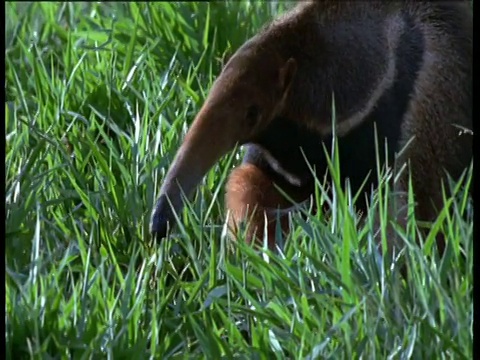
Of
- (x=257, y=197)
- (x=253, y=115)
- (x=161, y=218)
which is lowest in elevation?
(x=257, y=197)

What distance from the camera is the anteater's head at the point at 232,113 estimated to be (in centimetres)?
335

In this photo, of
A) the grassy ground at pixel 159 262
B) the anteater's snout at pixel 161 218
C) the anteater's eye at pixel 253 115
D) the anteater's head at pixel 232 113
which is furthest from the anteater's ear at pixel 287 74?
the anteater's snout at pixel 161 218

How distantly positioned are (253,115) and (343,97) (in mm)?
306

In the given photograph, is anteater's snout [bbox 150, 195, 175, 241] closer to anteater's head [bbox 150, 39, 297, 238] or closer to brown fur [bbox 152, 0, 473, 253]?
anteater's head [bbox 150, 39, 297, 238]

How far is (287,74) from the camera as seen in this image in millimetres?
3584

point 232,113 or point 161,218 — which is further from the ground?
point 232,113

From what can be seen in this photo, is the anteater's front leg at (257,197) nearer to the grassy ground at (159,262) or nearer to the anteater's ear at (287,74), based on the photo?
the grassy ground at (159,262)

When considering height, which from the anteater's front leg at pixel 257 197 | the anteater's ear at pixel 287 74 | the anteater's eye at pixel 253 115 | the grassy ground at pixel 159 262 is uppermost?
the anteater's ear at pixel 287 74

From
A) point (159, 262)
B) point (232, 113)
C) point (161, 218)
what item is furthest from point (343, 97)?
point (159, 262)

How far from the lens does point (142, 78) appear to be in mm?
4453

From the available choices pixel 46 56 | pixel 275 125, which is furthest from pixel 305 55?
pixel 46 56

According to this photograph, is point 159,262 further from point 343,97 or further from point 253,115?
point 343,97

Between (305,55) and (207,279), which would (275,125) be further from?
(207,279)

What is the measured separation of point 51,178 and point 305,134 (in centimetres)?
80
